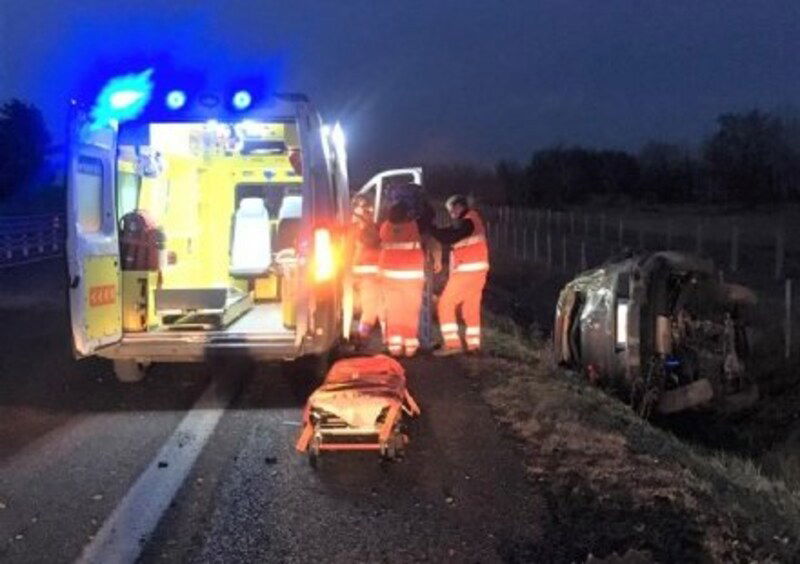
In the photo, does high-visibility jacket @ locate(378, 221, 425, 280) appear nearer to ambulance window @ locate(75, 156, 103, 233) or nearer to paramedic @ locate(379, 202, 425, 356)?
paramedic @ locate(379, 202, 425, 356)

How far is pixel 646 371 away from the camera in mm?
9781

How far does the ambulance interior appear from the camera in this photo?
9.73 meters

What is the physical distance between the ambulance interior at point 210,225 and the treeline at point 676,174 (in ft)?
149

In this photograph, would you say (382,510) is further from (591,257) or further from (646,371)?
Answer: (591,257)

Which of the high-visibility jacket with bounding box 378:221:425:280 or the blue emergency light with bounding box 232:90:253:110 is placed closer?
the blue emergency light with bounding box 232:90:253:110

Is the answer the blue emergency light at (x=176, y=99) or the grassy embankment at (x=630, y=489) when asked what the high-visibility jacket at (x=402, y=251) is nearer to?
the grassy embankment at (x=630, y=489)

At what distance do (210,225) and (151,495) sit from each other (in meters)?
7.43

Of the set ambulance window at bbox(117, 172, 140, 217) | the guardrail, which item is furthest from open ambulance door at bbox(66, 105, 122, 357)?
the guardrail

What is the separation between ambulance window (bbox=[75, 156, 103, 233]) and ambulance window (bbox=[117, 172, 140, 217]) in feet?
2.05

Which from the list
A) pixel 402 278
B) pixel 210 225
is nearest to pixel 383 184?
pixel 210 225

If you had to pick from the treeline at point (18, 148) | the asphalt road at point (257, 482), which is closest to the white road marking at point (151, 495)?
the asphalt road at point (257, 482)

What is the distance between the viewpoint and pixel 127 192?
1058 cm

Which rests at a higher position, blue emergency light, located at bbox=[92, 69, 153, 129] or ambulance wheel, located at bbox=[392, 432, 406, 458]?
→ blue emergency light, located at bbox=[92, 69, 153, 129]

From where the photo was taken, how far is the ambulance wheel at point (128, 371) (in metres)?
9.69
